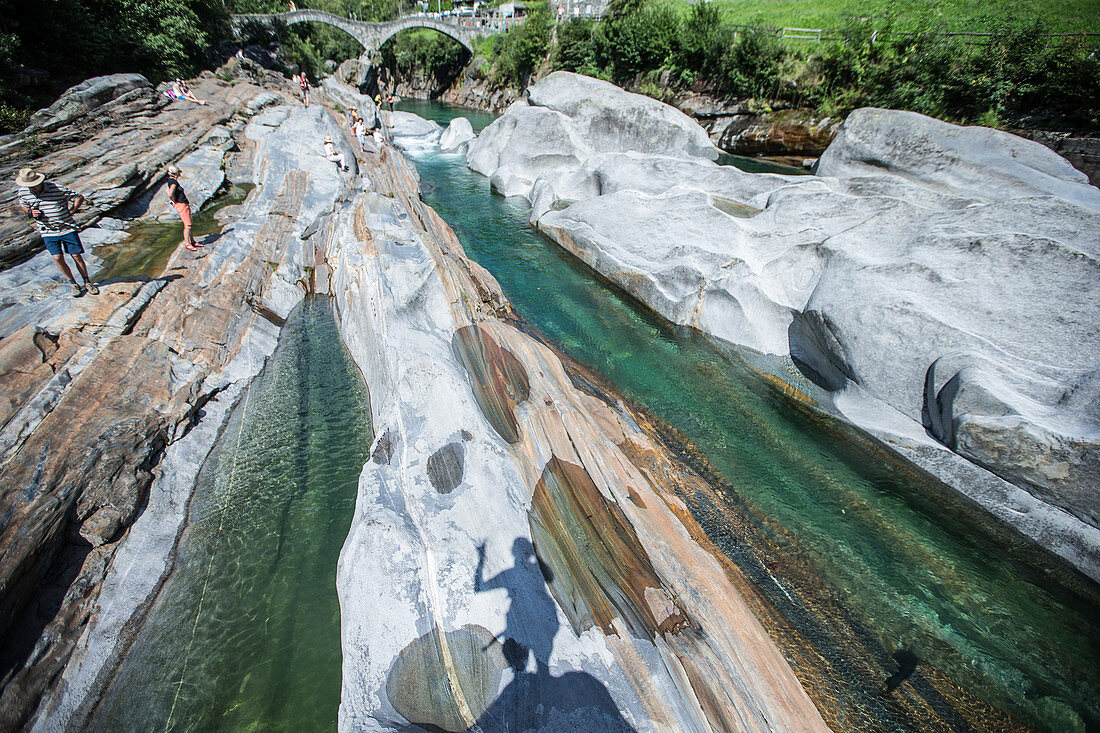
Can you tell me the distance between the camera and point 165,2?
83.1 ft

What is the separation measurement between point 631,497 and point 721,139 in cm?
2594

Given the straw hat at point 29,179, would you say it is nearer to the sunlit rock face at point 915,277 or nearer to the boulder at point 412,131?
the sunlit rock face at point 915,277

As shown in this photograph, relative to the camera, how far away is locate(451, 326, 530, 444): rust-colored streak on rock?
7.08 meters

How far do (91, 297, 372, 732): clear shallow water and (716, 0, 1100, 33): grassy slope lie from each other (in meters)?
30.3

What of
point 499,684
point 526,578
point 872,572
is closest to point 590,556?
point 526,578

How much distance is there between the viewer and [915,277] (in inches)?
320

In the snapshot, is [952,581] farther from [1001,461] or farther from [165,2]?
[165,2]

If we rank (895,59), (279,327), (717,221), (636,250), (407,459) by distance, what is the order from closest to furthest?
(407,459) < (279,327) < (717,221) < (636,250) < (895,59)

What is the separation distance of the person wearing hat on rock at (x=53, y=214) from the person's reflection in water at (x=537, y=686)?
912cm

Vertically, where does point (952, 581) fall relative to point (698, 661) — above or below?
below

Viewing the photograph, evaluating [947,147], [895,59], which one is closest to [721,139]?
[895,59]

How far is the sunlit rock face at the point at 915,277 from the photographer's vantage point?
261 inches

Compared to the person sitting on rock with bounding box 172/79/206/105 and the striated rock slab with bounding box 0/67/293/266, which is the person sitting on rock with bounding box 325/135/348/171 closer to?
the striated rock slab with bounding box 0/67/293/266

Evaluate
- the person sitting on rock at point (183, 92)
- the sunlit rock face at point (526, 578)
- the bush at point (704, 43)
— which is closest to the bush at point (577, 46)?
the bush at point (704, 43)
